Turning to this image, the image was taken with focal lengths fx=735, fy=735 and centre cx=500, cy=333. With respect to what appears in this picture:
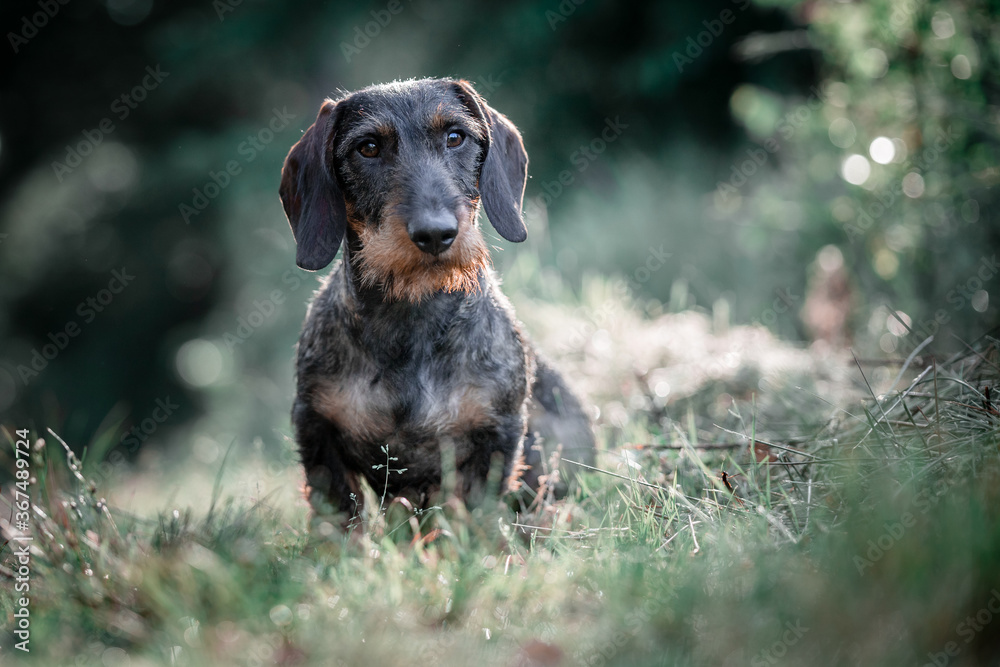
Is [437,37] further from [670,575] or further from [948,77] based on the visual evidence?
[670,575]

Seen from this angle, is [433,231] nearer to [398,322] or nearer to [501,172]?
[398,322]

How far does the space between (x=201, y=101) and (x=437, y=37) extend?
3.70m

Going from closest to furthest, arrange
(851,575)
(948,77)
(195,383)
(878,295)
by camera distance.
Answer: (851,575) < (948,77) < (878,295) < (195,383)

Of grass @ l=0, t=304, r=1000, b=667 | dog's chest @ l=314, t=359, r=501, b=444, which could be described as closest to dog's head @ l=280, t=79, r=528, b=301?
dog's chest @ l=314, t=359, r=501, b=444

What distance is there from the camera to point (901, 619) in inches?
66.2

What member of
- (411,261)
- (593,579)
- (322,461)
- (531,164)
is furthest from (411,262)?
(531,164)

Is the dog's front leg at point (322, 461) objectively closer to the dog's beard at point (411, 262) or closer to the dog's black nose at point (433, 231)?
the dog's beard at point (411, 262)

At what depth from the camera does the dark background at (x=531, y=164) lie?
18.1ft

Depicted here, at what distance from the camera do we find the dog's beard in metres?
2.96

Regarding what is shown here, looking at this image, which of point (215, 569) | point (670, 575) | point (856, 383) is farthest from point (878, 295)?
point (215, 569)

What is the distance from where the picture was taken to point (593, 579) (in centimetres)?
219

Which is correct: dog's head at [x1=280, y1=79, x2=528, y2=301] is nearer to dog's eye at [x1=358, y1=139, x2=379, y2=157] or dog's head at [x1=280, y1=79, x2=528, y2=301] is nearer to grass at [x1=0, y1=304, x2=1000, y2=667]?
dog's eye at [x1=358, y1=139, x2=379, y2=157]

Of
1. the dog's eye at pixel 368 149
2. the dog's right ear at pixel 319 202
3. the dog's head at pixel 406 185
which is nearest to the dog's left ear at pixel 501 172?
the dog's head at pixel 406 185

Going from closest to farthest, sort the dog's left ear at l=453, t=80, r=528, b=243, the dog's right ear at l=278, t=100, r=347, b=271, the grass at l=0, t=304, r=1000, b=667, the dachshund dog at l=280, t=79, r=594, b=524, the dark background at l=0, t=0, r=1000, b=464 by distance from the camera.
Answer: the grass at l=0, t=304, r=1000, b=667 → the dachshund dog at l=280, t=79, r=594, b=524 → the dog's right ear at l=278, t=100, r=347, b=271 → the dog's left ear at l=453, t=80, r=528, b=243 → the dark background at l=0, t=0, r=1000, b=464
